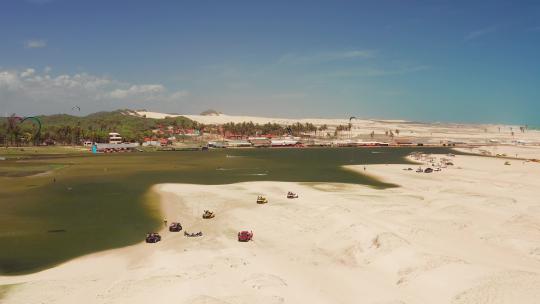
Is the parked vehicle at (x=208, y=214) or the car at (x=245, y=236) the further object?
the parked vehicle at (x=208, y=214)

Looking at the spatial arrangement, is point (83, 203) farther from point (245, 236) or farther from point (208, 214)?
point (245, 236)

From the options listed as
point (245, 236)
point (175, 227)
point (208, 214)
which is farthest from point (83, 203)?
point (245, 236)

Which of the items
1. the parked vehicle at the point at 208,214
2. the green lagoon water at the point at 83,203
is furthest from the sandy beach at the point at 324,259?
the green lagoon water at the point at 83,203

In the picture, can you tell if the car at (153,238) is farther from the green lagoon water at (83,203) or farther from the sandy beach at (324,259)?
the green lagoon water at (83,203)

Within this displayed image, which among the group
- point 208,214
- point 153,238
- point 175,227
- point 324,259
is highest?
point 208,214

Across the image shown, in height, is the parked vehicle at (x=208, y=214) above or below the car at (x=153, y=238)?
above

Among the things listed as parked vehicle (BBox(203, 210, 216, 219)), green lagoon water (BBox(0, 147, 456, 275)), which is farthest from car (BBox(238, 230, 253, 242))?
green lagoon water (BBox(0, 147, 456, 275))

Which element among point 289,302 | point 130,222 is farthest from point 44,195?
point 289,302

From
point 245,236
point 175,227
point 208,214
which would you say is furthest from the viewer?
point 208,214

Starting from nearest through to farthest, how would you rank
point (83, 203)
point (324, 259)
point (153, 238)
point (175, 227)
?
1. point (324, 259)
2. point (153, 238)
3. point (175, 227)
4. point (83, 203)
